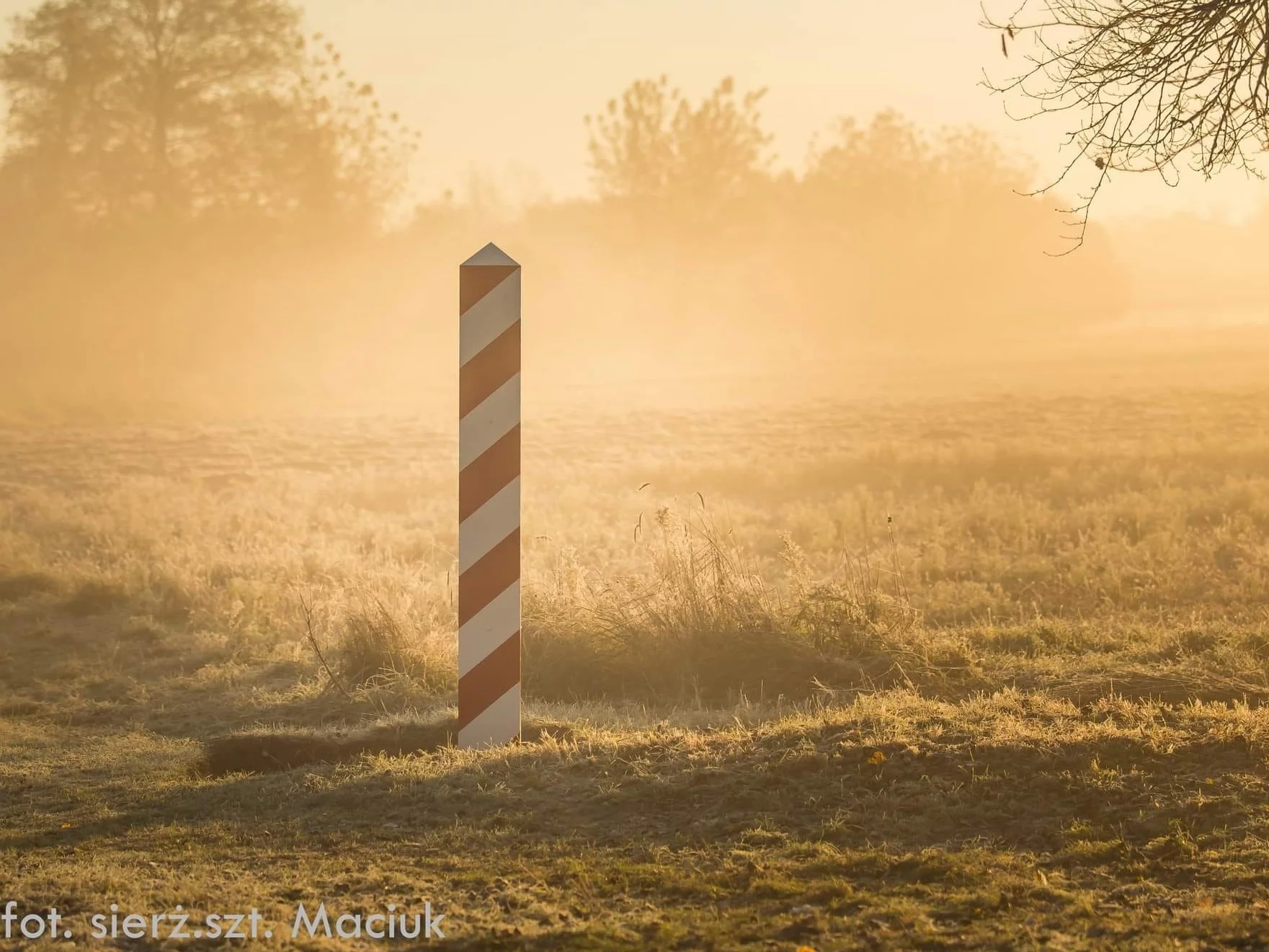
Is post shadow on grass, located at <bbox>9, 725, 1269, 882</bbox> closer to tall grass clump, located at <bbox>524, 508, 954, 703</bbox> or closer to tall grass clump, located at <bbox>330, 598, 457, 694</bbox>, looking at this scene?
tall grass clump, located at <bbox>524, 508, 954, 703</bbox>

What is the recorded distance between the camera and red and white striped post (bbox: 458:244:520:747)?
19.0 feet

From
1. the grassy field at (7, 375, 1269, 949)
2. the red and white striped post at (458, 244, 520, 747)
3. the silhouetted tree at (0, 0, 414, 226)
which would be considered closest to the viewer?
the grassy field at (7, 375, 1269, 949)

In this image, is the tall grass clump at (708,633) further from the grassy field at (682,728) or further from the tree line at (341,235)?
the tree line at (341,235)

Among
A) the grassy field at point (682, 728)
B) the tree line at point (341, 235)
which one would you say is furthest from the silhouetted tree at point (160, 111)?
the grassy field at point (682, 728)

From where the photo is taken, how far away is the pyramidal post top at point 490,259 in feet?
19.2

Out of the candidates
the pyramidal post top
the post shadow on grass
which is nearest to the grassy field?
the post shadow on grass

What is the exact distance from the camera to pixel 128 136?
33.8 meters

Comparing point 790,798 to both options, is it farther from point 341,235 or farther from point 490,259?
point 341,235

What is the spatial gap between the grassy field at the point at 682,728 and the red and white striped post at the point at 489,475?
473mm

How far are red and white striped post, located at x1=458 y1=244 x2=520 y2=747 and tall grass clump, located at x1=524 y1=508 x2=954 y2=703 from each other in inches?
76.7

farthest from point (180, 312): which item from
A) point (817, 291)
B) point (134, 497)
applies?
point (817, 291)

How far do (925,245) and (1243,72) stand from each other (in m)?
55.6

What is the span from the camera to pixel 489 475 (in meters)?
5.81

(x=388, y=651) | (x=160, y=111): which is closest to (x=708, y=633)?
(x=388, y=651)
